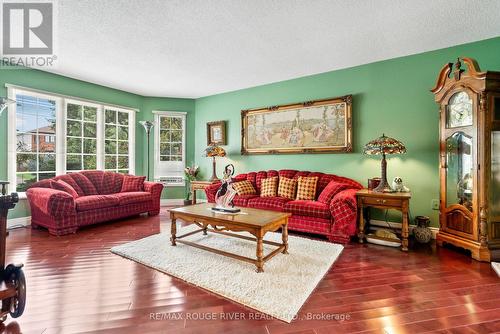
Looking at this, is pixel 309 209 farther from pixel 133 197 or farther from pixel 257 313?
pixel 133 197

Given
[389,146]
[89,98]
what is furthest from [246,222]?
[89,98]

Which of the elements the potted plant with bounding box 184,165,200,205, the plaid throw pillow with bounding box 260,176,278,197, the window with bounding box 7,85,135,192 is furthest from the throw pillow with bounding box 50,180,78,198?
the plaid throw pillow with bounding box 260,176,278,197

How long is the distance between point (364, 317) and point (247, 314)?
2.67 ft

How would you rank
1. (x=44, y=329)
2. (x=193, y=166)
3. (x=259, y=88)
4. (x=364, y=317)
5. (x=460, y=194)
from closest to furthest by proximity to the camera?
(x=44, y=329), (x=364, y=317), (x=460, y=194), (x=259, y=88), (x=193, y=166)

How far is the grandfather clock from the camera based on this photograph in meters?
2.52

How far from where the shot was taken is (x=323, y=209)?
126 inches

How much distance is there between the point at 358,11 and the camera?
2.42 metres

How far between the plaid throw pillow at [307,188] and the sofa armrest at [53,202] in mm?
3514

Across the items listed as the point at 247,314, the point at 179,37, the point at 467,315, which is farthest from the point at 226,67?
the point at 467,315

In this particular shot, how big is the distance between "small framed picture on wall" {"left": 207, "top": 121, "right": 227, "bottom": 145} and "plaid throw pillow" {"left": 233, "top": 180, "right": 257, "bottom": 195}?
1439mm

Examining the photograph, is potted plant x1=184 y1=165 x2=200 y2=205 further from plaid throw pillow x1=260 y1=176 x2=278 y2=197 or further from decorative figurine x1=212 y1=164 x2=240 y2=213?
decorative figurine x1=212 y1=164 x2=240 y2=213

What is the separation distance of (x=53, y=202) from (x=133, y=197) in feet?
3.98

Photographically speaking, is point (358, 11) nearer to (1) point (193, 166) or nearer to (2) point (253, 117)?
(2) point (253, 117)

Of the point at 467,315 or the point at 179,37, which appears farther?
the point at 179,37
